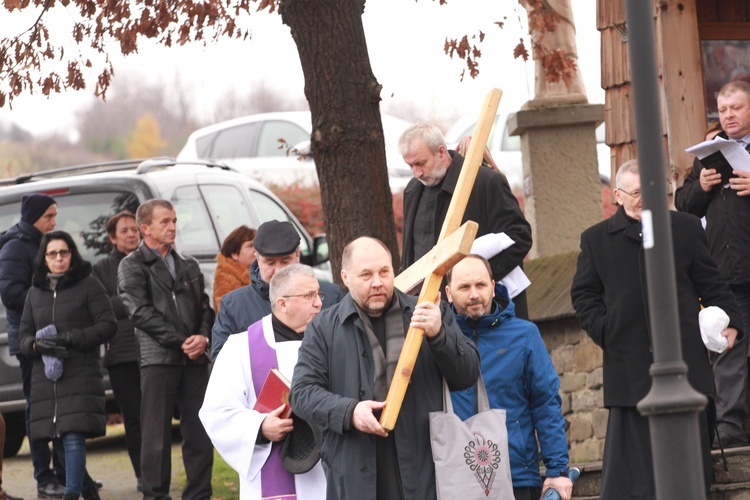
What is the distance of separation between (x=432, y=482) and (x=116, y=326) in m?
4.46

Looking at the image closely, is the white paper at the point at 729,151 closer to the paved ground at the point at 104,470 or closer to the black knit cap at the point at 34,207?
the paved ground at the point at 104,470

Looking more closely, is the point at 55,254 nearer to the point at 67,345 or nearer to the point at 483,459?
the point at 67,345

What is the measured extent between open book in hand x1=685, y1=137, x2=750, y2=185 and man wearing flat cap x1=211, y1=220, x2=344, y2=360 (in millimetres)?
2036

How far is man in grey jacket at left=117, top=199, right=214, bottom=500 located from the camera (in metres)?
10.0

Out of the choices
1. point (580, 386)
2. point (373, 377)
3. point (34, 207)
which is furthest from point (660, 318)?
point (34, 207)

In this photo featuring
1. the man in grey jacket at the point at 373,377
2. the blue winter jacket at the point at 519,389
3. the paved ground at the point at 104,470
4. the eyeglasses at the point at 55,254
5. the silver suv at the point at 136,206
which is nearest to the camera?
the man in grey jacket at the point at 373,377

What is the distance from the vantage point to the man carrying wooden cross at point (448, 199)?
836 centimetres

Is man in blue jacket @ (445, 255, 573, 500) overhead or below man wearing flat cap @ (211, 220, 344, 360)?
below

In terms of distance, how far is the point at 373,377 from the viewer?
6.53 metres

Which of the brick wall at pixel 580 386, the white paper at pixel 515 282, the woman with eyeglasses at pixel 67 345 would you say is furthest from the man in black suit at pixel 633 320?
the woman with eyeglasses at pixel 67 345

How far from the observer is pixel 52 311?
10477 millimetres

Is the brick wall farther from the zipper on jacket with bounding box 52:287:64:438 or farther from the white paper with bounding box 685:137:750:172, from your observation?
the zipper on jacket with bounding box 52:287:64:438

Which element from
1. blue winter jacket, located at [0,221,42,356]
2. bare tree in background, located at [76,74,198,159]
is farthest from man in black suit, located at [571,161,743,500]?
bare tree in background, located at [76,74,198,159]

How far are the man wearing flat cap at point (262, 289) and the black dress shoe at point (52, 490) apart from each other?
3.13 m
